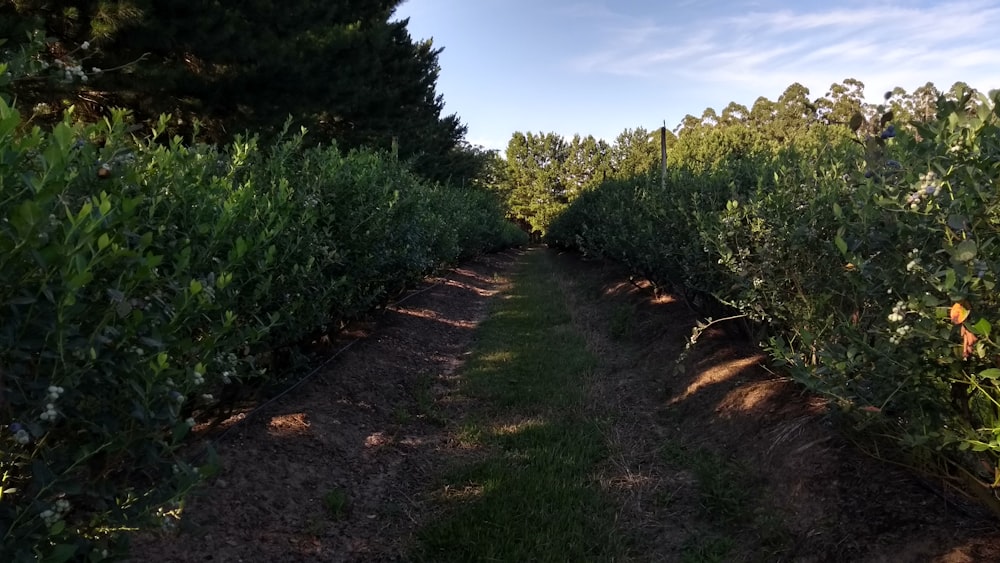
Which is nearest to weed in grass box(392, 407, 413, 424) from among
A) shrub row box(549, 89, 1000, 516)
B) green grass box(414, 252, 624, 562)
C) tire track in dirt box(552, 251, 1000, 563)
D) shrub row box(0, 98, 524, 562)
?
green grass box(414, 252, 624, 562)

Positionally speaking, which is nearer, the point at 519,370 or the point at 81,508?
the point at 81,508

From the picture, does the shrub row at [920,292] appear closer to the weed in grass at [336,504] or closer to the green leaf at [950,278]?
the green leaf at [950,278]

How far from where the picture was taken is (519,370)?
23.0 ft

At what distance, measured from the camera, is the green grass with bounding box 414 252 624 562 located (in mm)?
3312

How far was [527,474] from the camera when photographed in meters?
4.13

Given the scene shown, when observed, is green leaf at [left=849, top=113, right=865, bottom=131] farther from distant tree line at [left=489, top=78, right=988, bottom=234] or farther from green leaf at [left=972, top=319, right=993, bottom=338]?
distant tree line at [left=489, top=78, right=988, bottom=234]

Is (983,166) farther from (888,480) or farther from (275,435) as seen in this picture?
(275,435)

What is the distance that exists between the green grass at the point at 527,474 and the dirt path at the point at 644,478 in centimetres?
17

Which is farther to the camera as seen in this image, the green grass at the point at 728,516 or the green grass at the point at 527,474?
the green grass at the point at 527,474

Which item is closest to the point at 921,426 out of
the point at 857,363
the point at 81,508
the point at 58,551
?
the point at 857,363

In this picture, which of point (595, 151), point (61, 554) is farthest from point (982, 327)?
point (595, 151)

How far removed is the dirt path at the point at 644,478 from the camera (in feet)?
9.79

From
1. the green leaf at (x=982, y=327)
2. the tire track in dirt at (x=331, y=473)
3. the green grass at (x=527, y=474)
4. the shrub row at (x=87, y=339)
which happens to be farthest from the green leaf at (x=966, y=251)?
the tire track in dirt at (x=331, y=473)

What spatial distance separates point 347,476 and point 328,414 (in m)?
0.92
